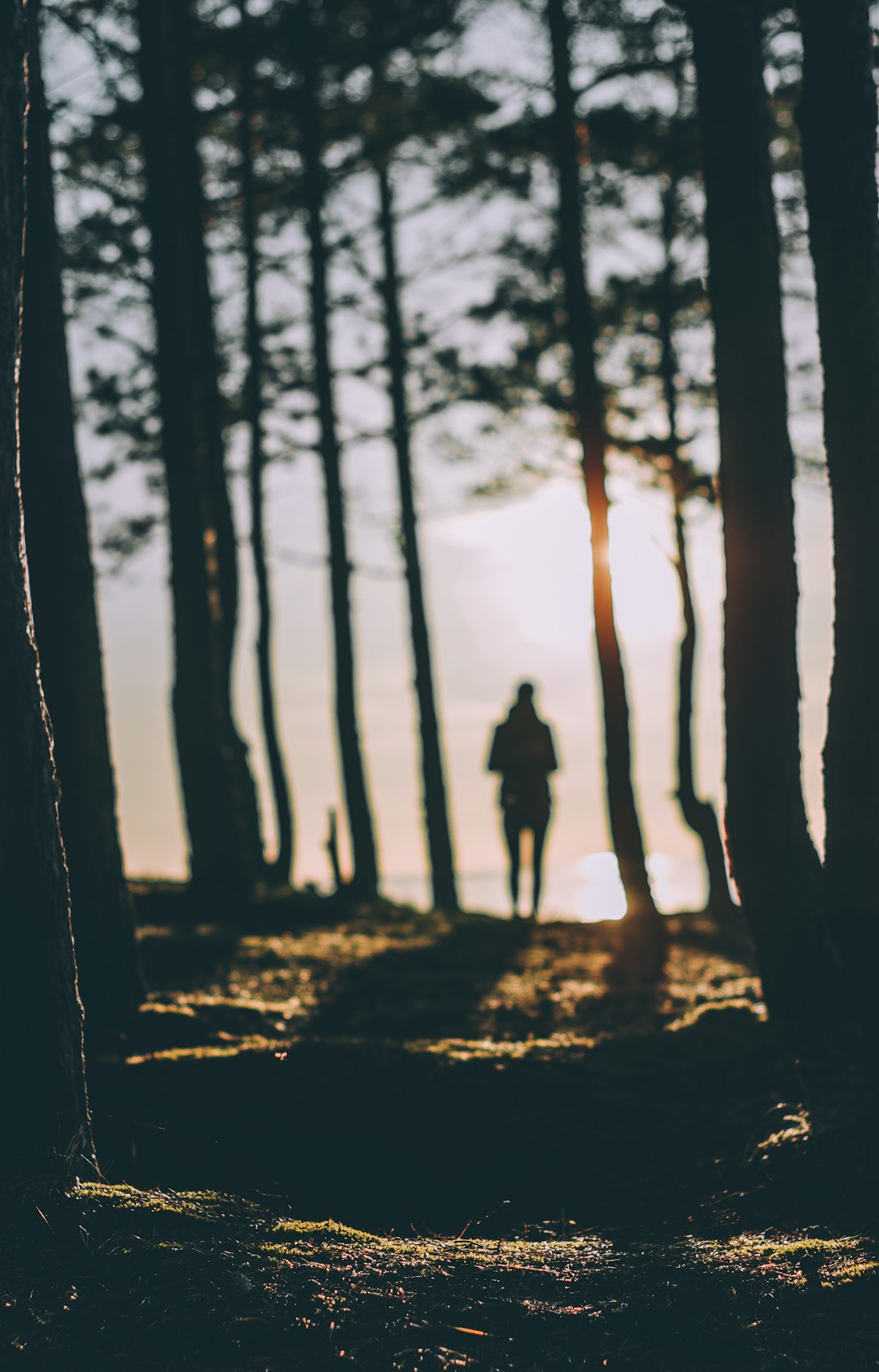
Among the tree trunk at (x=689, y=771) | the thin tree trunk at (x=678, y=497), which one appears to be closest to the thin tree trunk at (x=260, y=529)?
the thin tree trunk at (x=678, y=497)

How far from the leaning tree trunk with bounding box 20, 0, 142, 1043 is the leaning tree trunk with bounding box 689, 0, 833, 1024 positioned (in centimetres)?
376

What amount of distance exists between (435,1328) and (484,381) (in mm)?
14482

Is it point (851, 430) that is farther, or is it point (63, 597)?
point (63, 597)

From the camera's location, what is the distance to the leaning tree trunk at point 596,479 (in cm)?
1259

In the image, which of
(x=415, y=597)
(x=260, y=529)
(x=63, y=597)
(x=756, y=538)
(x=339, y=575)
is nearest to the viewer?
(x=756, y=538)

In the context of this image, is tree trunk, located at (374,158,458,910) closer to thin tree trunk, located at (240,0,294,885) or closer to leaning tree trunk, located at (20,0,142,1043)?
thin tree trunk, located at (240,0,294,885)

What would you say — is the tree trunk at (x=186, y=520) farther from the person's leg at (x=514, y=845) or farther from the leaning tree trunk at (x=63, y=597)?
the leaning tree trunk at (x=63, y=597)

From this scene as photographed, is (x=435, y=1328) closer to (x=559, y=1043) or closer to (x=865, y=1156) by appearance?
(x=865, y=1156)

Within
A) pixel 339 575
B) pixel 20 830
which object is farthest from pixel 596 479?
pixel 20 830

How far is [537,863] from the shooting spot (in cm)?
1323

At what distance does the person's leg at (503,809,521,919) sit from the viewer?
42.9ft

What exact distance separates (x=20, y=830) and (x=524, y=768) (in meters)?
8.83

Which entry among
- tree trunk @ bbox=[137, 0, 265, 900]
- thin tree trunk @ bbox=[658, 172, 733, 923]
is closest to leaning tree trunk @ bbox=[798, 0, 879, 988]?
tree trunk @ bbox=[137, 0, 265, 900]

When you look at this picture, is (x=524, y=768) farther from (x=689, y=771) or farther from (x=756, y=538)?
(x=756, y=538)
